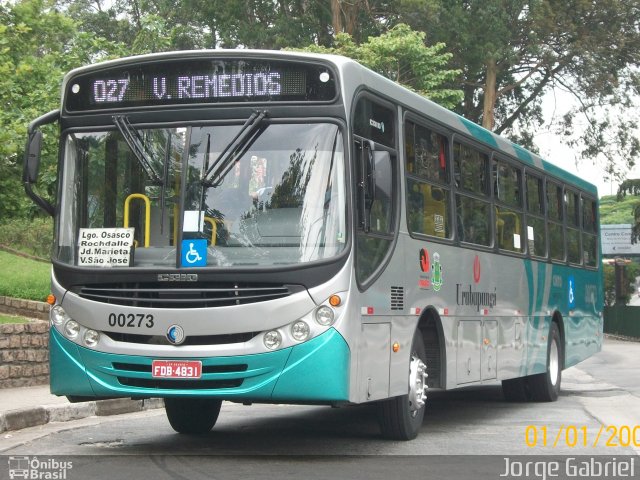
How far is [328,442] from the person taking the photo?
1083cm

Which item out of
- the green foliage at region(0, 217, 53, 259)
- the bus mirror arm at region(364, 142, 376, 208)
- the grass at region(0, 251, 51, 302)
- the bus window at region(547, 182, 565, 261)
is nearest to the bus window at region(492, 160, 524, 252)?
the bus window at region(547, 182, 565, 261)

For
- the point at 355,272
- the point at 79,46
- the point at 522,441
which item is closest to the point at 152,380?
the point at 355,272

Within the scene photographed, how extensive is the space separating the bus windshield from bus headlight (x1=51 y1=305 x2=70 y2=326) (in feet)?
1.31

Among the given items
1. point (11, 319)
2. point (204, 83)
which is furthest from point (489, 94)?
point (204, 83)

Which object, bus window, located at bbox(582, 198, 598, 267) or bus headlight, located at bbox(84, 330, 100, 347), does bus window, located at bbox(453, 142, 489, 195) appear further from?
bus window, located at bbox(582, 198, 598, 267)

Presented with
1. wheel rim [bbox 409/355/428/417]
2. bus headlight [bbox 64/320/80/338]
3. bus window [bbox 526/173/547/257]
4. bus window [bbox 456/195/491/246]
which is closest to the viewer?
bus headlight [bbox 64/320/80/338]

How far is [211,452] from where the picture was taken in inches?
394

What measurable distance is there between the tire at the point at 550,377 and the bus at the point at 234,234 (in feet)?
18.6

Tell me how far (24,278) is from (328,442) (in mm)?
11165

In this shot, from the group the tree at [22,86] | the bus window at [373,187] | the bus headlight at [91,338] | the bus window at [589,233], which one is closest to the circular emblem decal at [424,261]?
the bus window at [373,187]

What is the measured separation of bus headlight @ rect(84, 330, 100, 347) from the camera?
31.1ft

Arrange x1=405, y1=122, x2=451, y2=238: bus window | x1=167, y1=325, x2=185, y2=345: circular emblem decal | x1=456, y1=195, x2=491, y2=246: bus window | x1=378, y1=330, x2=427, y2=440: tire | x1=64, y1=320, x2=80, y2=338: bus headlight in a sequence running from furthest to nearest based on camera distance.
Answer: x1=456, y1=195, x2=491, y2=246: bus window → x1=405, y1=122, x2=451, y2=238: bus window → x1=378, y1=330, x2=427, y2=440: tire → x1=64, y1=320, x2=80, y2=338: bus headlight → x1=167, y1=325, x2=185, y2=345: circular emblem decal

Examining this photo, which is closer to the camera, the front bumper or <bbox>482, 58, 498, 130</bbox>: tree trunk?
the front bumper

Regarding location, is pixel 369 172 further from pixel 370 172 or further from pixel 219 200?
pixel 219 200
